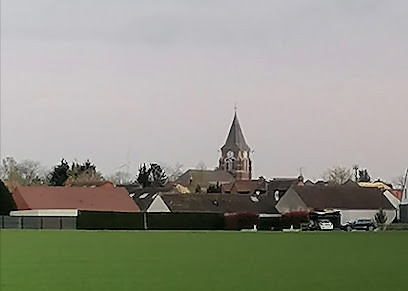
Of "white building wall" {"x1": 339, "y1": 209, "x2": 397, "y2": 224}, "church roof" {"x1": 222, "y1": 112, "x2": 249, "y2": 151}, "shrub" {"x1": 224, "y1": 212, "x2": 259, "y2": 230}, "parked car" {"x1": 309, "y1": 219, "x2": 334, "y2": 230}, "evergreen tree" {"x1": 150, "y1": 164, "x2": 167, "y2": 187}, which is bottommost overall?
"white building wall" {"x1": 339, "y1": 209, "x2": 397, "y2": 224}

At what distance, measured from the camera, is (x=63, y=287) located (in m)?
11.9

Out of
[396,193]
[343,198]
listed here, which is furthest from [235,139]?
[343,198]

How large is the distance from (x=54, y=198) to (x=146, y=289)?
50.9 meters

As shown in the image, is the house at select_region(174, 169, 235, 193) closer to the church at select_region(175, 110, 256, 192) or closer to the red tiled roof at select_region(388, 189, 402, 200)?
Result: the church at select_region(175, 110, 256, 192)

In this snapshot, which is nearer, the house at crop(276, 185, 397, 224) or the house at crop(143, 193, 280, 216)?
the house at crop(143, 193, 280, 216)

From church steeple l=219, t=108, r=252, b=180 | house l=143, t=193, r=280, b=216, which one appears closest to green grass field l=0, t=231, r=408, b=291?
house l=143, t=193, r=280, b=216

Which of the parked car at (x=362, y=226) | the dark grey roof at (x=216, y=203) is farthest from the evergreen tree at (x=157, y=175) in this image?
the parked car at (x=362, y=226)

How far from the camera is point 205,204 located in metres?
68.6

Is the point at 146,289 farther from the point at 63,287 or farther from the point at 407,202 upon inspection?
the point at 407,202

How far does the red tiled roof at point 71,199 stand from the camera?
60.7m

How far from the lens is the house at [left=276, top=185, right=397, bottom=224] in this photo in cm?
6888

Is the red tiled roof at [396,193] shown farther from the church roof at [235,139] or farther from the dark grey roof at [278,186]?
the church roof at [235,139]

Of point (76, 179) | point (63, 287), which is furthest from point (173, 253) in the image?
point (76, 179)

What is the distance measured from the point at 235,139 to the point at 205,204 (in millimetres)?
77217
